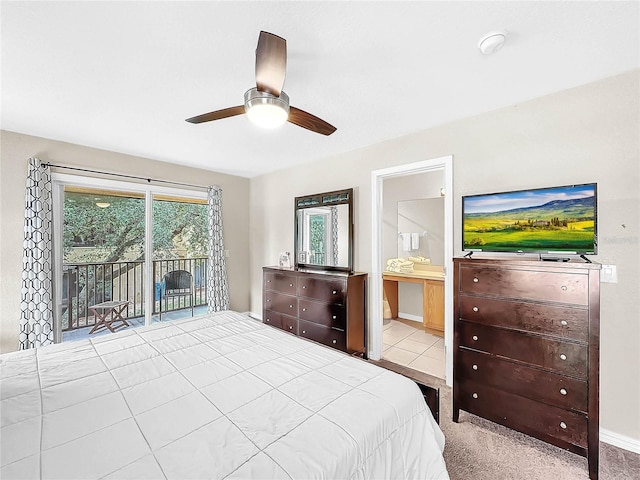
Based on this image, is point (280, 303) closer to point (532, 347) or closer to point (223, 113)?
point (223, 113)

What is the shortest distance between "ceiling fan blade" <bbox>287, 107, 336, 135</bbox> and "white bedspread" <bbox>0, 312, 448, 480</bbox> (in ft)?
5.12

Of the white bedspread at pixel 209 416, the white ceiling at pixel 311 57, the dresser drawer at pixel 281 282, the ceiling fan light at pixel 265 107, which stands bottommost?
the white bedspread at pixel 209 416

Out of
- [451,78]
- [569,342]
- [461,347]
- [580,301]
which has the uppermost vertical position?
[451,78]

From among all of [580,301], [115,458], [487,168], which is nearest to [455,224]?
[487,168]

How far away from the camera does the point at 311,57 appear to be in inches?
69.9

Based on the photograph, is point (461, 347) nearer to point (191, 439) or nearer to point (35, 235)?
point (191, 439)

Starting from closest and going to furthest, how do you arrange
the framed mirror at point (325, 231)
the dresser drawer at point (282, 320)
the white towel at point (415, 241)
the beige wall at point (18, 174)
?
the beige wall at point (18, 174)
the framed mirror at point (325, 231)
the dresser drawer at point (282, 320)
the white towel at point (415, 241)

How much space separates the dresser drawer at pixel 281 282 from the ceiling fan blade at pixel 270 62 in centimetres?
260

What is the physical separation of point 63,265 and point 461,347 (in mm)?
4434

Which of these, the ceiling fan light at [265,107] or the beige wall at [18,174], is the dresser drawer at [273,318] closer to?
the beige wall at [18,174]

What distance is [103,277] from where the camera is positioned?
3.76m

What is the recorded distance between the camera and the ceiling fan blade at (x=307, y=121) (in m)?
1.81

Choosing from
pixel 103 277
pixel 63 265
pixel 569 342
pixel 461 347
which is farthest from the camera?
pixel 103 277

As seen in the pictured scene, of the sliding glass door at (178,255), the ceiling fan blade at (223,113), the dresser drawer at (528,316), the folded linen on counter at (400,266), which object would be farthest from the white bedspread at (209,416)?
the folded linen on counter at (400,266)
